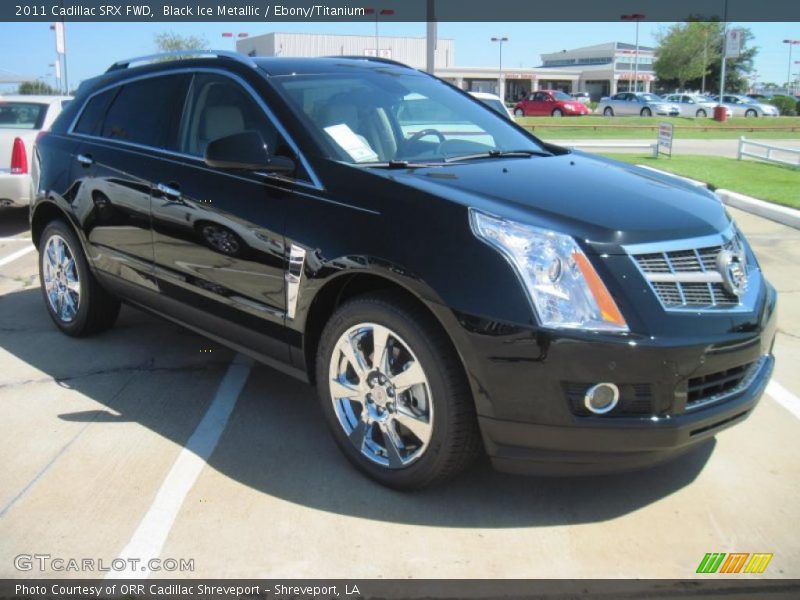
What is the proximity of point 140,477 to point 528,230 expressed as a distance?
6.77ft

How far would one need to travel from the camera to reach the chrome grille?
2.95 metres

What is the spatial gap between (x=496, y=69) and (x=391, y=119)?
3091 inches

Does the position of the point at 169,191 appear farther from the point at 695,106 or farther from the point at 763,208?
the point at 695,106

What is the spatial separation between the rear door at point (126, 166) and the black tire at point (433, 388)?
1748mm

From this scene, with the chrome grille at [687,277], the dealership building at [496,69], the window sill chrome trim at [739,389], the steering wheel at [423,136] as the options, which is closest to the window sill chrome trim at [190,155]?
the steering wheel at [423,136]

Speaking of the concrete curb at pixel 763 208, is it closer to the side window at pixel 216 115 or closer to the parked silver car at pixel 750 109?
the side window at pixel 216 115

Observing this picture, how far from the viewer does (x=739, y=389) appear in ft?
10.4

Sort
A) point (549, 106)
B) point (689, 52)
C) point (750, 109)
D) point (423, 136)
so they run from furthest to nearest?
point (689, 52) < point (750, 109) < point (549, 106) < point (423, 136)

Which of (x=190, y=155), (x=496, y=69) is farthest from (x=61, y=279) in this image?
(x=496, y=69)

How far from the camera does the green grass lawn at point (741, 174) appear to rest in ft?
37.4

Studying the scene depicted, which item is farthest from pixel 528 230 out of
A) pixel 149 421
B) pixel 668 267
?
pixel 149 421

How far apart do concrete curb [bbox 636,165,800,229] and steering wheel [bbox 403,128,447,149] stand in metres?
5.12

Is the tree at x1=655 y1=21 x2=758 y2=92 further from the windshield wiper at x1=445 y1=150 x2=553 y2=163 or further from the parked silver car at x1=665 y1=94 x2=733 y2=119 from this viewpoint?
the windshield wiper at x1=445 y1=150 x2=553 y2=163

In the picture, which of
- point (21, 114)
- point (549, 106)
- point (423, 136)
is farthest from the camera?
point (549, 106)
